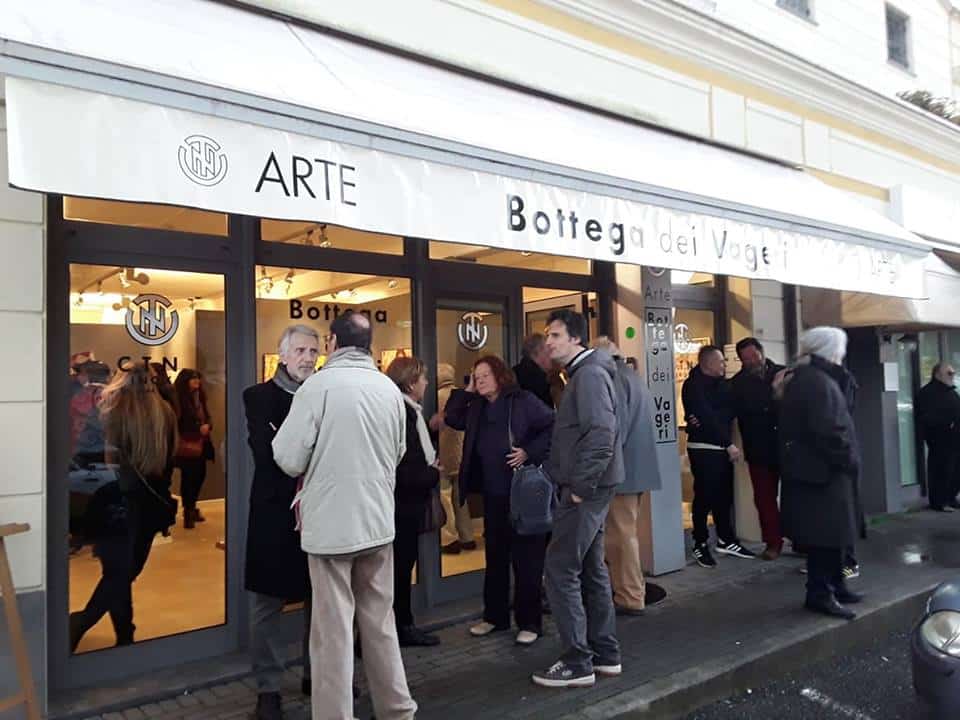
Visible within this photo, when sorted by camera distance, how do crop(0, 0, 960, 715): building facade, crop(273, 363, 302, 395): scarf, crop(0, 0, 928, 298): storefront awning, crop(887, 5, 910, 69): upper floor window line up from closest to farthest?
crop(0, 0, 928, 298): storefront awning < crop(0, 0, 960, 715): building facade < crop(273, 363, 302, 395): scarf < crop(887, 5, 910, 69): upper floor window

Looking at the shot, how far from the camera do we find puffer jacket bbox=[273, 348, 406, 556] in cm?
294

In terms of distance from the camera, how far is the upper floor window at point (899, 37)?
9.27m

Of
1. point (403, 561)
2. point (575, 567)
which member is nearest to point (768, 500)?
point (575, 567)

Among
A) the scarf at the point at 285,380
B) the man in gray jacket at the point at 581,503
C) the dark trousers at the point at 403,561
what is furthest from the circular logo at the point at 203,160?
the dark trousers at the point at 403,561

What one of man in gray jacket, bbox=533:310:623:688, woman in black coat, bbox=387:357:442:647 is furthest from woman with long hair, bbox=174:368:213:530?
man in gray jacket, bbox=533:310:623:688

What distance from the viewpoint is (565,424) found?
12.2 ft

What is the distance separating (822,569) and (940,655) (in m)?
1.82

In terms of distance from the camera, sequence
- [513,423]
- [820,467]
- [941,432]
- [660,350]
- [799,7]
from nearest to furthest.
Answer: [513,423] → [820,467] → [660,350] → [799,7] → [941,432]

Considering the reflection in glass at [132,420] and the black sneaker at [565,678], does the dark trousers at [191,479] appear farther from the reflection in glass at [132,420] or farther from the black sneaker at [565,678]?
the black sneaker at [565,678]

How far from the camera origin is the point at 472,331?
5348 millimetres

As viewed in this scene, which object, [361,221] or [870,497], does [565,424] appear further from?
[870,497]

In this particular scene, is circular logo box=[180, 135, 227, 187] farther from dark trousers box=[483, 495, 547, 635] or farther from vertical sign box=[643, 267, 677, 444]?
vertical sign box=[643, 267, 677, 444]

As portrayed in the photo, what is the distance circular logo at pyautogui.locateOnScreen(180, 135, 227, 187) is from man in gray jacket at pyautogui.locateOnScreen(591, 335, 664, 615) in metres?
2.52

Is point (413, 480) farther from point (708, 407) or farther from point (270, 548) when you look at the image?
point (708, 407)
